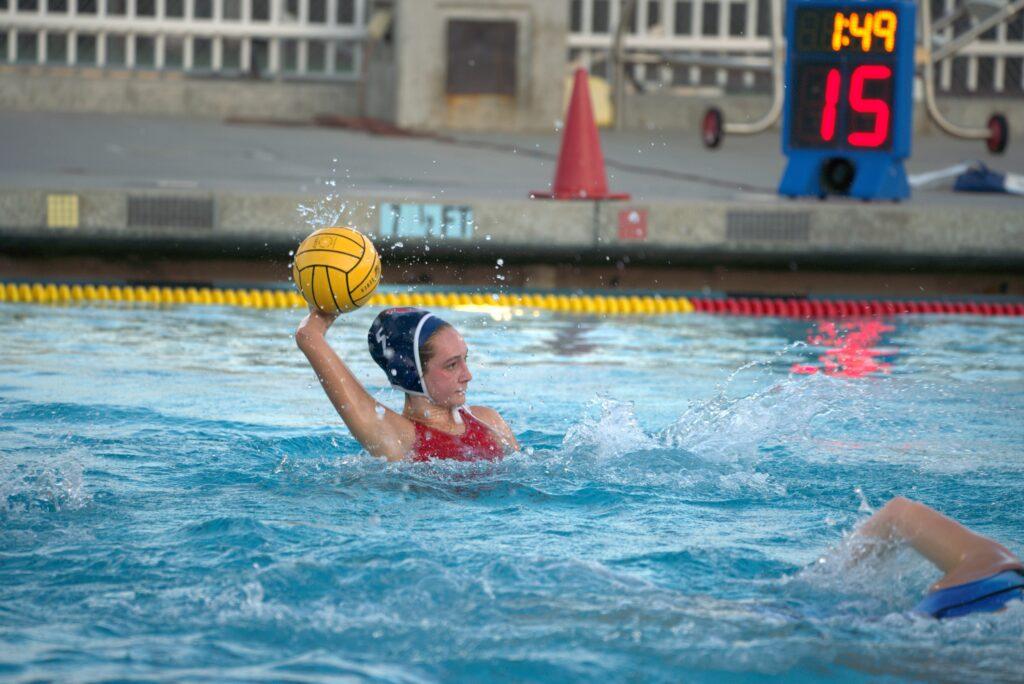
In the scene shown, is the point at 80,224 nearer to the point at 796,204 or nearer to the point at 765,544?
the point at 796,204

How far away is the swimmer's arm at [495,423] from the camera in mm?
4820

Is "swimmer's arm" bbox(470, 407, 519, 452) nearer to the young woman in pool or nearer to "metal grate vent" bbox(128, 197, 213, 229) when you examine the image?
the young woman in pool

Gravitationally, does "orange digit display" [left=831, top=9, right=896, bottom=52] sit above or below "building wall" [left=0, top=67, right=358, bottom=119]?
above

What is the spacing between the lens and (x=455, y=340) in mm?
4508

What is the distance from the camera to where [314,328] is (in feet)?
14.1

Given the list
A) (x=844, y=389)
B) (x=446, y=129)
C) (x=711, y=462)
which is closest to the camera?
(x=711, y=462)

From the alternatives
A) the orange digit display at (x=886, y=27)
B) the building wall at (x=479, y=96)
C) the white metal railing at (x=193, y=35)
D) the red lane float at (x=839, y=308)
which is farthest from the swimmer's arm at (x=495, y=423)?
the white metal railing at (x=193, y=35)

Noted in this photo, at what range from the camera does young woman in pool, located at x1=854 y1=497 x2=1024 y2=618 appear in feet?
10.6

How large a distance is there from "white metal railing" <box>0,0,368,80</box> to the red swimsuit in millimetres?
10227

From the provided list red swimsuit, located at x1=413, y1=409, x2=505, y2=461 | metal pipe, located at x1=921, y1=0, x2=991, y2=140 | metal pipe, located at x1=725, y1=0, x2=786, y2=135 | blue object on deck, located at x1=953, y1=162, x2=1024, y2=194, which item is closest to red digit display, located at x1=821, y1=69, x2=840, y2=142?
metal pipe, located at x1=725, y1=0, x2=786, y2=135

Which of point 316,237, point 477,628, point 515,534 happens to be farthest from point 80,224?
point 477,628

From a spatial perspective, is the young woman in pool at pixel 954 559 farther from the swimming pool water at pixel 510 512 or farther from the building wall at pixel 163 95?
the building wall at pixel 163 95

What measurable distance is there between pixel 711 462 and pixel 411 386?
→ 45.8 inches

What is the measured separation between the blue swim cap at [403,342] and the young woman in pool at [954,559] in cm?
144
